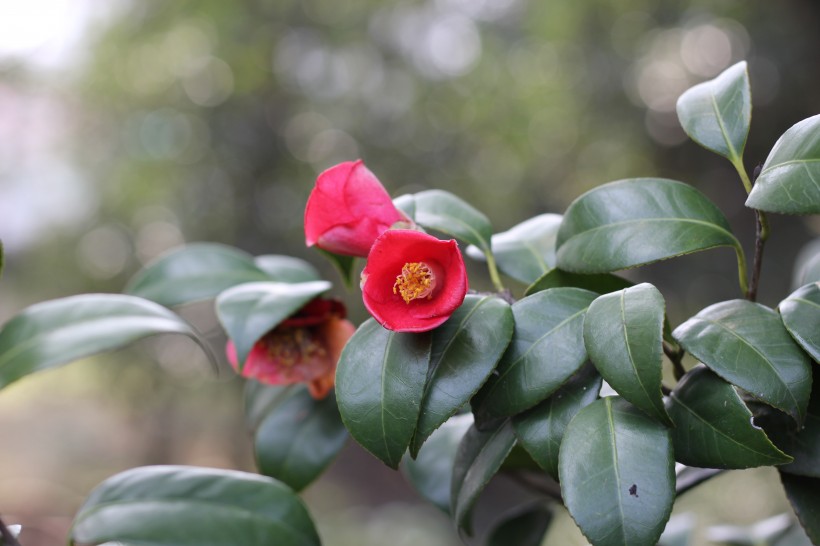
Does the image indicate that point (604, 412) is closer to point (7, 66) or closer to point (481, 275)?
point (481, 275)

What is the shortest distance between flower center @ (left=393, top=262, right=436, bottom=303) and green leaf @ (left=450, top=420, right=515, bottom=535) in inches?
4.0

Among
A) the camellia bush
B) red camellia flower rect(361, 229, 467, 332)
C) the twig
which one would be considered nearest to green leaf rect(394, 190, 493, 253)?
the camellia bush

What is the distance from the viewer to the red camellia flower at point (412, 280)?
438mm

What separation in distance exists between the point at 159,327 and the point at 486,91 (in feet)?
10.2

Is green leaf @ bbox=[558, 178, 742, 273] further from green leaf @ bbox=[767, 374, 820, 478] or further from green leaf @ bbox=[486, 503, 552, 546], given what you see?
green leaf @ bbox=[486, 503, 552, 546]

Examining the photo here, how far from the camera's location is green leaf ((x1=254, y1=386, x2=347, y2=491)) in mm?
652

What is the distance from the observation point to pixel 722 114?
507 mm

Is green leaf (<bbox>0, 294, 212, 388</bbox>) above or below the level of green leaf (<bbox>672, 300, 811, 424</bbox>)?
below

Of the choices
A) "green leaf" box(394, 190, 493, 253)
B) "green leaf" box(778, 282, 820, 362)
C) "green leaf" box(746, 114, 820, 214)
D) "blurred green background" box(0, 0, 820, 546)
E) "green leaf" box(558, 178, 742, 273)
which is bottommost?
"blurred green background" box(0, 0, 820, 546)

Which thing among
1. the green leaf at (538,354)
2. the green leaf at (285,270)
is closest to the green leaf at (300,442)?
the green leaf at (285,270)

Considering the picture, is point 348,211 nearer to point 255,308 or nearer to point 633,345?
point 255,308

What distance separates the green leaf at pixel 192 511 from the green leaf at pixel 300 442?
96 mm

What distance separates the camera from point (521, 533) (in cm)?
72

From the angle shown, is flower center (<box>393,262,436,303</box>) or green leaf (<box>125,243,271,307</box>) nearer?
flower center (<box>393,262,436,303</box>)
